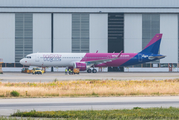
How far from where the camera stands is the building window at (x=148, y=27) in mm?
71562

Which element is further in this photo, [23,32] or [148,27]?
[148,27]

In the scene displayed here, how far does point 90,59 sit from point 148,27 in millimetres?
18742

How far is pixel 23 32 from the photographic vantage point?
6956cm

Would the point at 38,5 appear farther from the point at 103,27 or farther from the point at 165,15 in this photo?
the point at 165,15

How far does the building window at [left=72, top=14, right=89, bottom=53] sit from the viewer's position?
70.5m

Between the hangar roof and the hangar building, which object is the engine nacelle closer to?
the hangar building

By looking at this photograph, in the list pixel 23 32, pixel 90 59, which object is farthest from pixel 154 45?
pixel 23 32

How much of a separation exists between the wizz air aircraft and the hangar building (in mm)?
5970

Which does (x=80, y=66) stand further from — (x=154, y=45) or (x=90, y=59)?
(x=154, y=45)

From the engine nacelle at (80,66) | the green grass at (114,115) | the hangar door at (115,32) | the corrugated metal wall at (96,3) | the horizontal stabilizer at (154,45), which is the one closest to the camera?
the green grass at (114,115)

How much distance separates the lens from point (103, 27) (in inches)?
2793

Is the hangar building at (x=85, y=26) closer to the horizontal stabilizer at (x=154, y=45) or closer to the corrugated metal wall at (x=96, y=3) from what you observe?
the corrugated metal wall at (x=96, y=3)

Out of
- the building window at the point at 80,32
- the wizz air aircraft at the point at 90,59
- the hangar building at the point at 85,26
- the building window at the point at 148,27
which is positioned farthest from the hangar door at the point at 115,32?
the wizz air aircraft at the point at 90,59

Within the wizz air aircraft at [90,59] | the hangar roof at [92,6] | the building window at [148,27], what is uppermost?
the hangar roof at [92,6]
